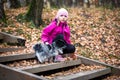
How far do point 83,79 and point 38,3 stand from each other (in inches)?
212

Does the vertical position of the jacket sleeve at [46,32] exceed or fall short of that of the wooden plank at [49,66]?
it exceeds it

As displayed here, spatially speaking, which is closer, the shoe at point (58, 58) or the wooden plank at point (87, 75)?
the wooden plank at point (87, 75)

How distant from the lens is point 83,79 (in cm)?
583

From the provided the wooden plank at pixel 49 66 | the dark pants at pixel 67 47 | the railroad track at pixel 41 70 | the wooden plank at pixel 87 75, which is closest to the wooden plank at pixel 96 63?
the railroad track at pixel 41 70

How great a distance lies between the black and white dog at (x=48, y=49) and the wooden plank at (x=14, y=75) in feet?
3.56

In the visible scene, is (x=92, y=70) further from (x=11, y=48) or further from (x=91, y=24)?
(x=91, y=24)

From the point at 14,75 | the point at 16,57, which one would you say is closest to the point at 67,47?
the point at 16,57

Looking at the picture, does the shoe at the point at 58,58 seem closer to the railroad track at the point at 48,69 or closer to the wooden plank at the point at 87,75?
the railroad track at the point at 48,69

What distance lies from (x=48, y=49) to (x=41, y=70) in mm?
671

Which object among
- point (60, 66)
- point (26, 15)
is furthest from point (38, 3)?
point (60, 66)

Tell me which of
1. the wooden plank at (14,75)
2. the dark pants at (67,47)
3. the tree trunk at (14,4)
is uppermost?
the tree trunk at (14,4)

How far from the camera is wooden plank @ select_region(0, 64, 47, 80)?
4927mm

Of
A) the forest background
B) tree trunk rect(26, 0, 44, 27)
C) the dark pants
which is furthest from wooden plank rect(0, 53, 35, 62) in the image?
tree trunk rect(26, 0, 44, 27)

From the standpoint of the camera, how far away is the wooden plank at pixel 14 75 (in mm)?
4927
